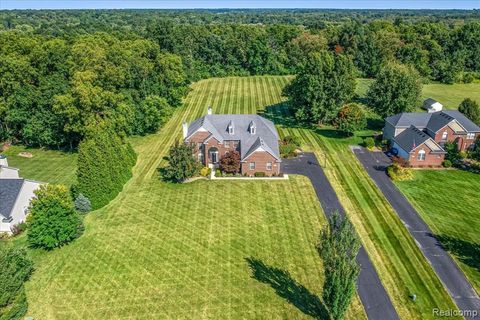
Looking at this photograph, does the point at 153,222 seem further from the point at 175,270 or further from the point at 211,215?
the point at 175,270

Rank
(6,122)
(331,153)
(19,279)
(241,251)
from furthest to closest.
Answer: (6,122), (331,153), (241,251), (19,279)

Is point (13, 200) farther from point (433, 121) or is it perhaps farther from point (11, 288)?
point (433, 121)

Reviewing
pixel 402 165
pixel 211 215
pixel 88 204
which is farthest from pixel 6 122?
pixel 402 165

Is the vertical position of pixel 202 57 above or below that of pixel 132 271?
above

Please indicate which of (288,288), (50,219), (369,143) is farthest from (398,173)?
(50,219)

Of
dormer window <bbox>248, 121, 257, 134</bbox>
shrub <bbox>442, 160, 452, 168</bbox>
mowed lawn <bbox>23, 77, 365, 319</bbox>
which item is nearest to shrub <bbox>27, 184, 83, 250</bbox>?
mowed lawn <bbox>23, 77, 365, 319</bbox>

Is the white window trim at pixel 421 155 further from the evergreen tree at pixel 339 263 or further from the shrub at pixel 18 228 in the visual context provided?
the shrub at pixel 18 228

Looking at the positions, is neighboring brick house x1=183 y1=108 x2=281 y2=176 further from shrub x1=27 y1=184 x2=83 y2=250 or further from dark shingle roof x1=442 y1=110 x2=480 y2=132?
dark shingle roof x1=442 y1=110 x2=480 y2=132
